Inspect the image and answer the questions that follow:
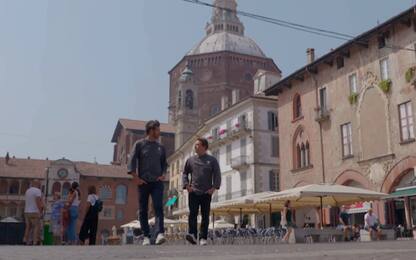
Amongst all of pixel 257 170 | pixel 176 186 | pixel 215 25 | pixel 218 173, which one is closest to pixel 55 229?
pixel 218 173

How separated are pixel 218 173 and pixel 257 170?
31.4 m

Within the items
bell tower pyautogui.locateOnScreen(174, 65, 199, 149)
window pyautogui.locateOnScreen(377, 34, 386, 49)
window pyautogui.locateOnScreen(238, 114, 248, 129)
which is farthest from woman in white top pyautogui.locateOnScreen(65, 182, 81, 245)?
bell tower pyautogui.locateOnScreen(174, 65, 199, 149)

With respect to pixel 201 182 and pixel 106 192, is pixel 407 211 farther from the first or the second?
pixel 106 192

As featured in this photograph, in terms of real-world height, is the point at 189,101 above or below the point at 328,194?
above

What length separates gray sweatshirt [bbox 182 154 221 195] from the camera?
8.34 m

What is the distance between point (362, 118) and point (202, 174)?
18.8m

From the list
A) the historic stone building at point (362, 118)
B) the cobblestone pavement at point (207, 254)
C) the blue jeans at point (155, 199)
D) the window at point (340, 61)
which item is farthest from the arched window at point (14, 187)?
the cobblestone pavement at point (207, 254)

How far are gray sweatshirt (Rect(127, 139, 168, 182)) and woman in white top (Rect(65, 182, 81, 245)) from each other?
181 inches

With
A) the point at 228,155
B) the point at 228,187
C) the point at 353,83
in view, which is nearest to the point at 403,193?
the point at 353,83

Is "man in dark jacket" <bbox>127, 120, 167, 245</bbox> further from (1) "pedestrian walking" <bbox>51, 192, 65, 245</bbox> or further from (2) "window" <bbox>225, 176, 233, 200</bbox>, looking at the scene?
(2) "window" <bbox>225, 176, 233, 200</bbox>

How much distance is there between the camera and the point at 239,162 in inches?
1626

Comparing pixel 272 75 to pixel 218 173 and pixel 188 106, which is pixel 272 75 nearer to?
pixel 188 106

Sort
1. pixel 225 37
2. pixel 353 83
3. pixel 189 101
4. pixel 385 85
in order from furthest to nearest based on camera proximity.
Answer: pixel 225 37 < pixel 189 101 < pixel 353 83 < pixel 385 85

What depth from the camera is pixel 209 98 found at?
3093 inches
